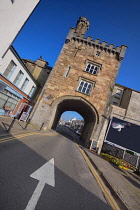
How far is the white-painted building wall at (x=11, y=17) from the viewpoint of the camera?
584 centimetres

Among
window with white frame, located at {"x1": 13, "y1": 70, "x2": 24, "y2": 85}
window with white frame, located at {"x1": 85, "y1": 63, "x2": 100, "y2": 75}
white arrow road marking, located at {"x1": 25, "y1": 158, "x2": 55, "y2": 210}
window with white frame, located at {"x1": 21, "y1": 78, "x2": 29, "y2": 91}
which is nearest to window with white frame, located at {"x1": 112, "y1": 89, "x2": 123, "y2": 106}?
window with white frame, located at {"x1": 85, "y1": 63, "x2": 100, "y2": 75}

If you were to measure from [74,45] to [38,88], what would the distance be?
31.4ft

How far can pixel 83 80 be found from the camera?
1808cm

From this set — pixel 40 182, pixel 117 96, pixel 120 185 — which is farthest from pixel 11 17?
pixel 117 96

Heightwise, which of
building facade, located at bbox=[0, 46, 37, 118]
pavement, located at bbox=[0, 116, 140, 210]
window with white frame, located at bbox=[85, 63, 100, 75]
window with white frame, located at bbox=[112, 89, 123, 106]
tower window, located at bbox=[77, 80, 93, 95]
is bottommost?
pavement, located at bbox=[0, 116, 140, 210]

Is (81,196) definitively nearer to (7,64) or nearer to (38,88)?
(7,64)

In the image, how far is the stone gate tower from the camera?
1677 centimetres

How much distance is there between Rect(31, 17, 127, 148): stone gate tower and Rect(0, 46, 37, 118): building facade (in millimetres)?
2509

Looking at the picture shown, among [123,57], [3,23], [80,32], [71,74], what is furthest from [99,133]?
[80,32]

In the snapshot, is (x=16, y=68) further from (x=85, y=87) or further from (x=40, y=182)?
(x=40, y=182)

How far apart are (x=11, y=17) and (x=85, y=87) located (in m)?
12.9

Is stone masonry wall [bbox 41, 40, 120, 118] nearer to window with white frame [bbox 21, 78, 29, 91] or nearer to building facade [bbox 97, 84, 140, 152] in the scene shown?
building facade [bbox 97, 84, 140, 152]

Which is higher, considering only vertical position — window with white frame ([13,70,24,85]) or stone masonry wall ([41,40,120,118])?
stone masonry wall ([41,40,120,118])

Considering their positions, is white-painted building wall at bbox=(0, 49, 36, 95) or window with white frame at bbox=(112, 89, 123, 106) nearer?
white-painted building wall at bbox=(0, 49, 36, 95)
